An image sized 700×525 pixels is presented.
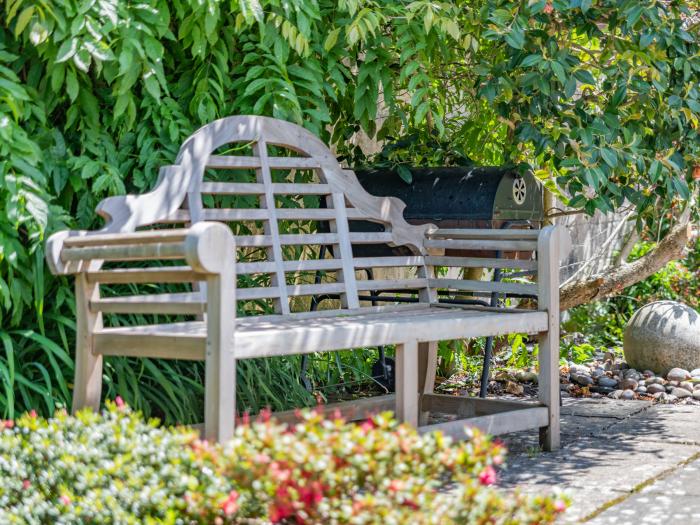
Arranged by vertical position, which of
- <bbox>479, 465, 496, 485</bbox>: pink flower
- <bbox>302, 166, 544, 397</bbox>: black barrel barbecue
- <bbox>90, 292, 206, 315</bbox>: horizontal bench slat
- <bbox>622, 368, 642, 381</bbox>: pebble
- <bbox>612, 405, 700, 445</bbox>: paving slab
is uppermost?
<bbox>302, 166, 544, 397</bbox>: black barrel barbecue

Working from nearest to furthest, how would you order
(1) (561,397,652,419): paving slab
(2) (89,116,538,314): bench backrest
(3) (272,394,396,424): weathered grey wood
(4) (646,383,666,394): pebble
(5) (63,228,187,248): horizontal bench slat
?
(5) (63,228,187,248): horizontal bench slat < (2) (89,116,538,314): bench backrest < (3) (272,394,396,424): weathered grey wood < (1) (561,397,652,419): paving slab < (4) (646,383,666,394): pebble

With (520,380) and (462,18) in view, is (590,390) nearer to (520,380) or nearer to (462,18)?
(520,380)

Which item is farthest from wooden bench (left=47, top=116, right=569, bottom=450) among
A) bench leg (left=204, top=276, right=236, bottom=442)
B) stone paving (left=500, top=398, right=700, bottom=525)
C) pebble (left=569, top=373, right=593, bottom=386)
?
pebble (left=569, top=373, right=593, bottom=386)

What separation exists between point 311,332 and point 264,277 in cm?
124

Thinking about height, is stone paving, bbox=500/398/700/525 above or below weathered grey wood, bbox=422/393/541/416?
below

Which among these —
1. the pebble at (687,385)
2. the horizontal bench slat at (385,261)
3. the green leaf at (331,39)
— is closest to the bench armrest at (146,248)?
the horizontal bench slat at (385,261)

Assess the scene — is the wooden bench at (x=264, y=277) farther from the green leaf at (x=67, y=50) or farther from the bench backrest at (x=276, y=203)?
the green leaf at (x=67, y=50)

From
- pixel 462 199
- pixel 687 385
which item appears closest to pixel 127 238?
pixel 462 199

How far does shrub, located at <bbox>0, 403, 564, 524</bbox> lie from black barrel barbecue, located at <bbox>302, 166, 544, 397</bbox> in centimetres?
189

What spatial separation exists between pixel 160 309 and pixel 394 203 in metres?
1.50

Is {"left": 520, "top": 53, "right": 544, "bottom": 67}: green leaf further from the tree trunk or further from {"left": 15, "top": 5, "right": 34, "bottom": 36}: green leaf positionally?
the tree trunk

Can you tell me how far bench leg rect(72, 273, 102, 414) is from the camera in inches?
122

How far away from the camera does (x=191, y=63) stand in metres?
3.88

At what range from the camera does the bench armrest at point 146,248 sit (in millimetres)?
2568
